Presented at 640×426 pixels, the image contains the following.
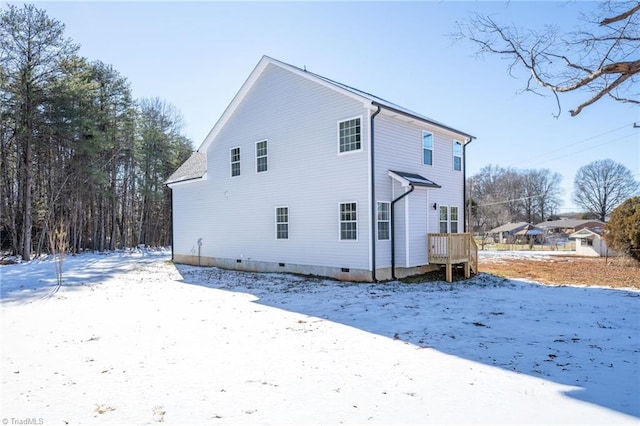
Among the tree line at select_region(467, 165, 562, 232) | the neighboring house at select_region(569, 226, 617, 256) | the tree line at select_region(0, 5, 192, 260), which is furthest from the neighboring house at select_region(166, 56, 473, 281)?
the tree line at select_region(467, 165, 562, 232)

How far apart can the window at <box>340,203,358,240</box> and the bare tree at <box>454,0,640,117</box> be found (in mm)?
5494

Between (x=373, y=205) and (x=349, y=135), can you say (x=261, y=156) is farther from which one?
(x=373, y=205)

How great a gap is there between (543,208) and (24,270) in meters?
71.3

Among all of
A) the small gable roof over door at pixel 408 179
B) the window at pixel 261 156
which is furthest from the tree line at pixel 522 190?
the window at pixel 261 156

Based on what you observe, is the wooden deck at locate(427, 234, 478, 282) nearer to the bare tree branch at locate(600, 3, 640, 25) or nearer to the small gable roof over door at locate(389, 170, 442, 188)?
the small gable roof over door at locate(389, 170, 442, 188)

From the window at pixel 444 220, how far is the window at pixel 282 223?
222 inches

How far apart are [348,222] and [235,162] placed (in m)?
6.47

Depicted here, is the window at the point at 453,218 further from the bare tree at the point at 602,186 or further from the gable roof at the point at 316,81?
the bare tree at the point at 602,186

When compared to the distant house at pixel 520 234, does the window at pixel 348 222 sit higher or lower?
higher

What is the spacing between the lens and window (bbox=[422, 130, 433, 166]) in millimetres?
13078

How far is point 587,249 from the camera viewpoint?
2973cm

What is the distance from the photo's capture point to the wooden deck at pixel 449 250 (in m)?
11.8

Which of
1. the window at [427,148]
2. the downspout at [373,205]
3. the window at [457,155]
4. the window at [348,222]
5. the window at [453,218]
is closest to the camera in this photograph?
the downspout at [373,205]

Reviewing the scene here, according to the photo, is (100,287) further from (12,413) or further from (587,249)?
(587,249)
